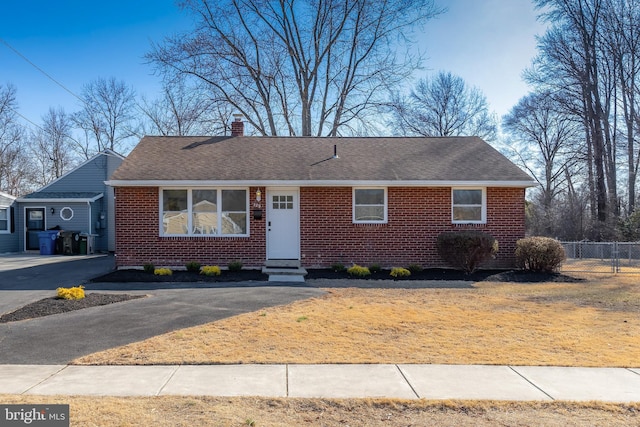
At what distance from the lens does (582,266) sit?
16734 mm

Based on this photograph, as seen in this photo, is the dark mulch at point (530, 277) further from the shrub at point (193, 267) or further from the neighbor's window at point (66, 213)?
the neighbor's window at point (66, 213)

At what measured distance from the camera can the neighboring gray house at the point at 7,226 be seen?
21.0 m

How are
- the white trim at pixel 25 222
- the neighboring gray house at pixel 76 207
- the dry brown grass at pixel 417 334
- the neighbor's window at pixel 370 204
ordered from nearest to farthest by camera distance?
the dry brown grass at pixel 417 334, the neighbor's window at pixel 370 204, the neighboring gray house at pixel 76 207, the white trim at pixel 25 222

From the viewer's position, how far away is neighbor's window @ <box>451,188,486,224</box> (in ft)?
47.8

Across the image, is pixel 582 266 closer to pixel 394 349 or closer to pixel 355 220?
pixel 355 220

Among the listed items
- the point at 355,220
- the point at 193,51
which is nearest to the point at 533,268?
the point at 355,220

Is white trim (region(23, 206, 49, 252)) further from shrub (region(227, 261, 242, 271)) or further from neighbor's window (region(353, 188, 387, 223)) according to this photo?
neighbor's window (region(353, 188, 387, 223))

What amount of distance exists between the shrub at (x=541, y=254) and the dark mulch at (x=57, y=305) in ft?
34.8

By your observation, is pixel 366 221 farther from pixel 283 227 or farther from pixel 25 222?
pixel 25 222

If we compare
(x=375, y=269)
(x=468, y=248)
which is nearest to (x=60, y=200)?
(x=375, y=269)

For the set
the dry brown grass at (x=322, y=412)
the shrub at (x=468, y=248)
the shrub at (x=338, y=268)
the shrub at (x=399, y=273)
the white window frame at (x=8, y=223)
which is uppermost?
the white window frame at (x=8, y=223)

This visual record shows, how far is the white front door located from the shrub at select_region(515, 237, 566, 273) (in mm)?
6779
